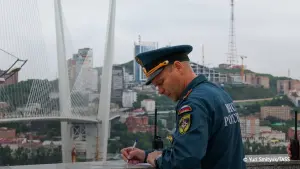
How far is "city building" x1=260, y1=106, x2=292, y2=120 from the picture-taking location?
55.8 feet

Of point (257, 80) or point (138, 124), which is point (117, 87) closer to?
point (138, 124)

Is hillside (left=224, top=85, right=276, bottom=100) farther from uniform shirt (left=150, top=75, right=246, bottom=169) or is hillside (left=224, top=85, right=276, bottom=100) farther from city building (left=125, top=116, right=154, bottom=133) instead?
uniform shirt (left=150, top=75, right=246, bottom=169)

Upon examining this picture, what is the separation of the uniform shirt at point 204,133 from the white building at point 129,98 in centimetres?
1848

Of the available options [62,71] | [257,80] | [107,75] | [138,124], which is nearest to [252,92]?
[257,80]

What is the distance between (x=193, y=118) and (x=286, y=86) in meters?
19.9

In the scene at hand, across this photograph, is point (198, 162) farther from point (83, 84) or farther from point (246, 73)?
point (246, 73)

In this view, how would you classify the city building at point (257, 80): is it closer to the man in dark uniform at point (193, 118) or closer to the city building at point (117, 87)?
the city building at point (117, 87)

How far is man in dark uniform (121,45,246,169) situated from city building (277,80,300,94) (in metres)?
19.3

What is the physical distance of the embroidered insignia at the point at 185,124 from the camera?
3.47 ft

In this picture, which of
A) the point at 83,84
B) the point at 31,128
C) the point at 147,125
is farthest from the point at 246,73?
the point at 31,128

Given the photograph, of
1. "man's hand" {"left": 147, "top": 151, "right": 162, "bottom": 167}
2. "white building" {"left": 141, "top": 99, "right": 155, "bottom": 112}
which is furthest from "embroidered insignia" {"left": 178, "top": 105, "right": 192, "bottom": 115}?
"white building" {"left": 141, "top": 99, "right": 155, "bottom": 112}

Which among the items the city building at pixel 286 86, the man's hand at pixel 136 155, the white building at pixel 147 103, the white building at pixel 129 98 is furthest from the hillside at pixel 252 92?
the man's hand at pixel 136 155

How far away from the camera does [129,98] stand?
65.7 ft

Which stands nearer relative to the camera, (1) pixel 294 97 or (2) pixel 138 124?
(2) pixel 138 124
